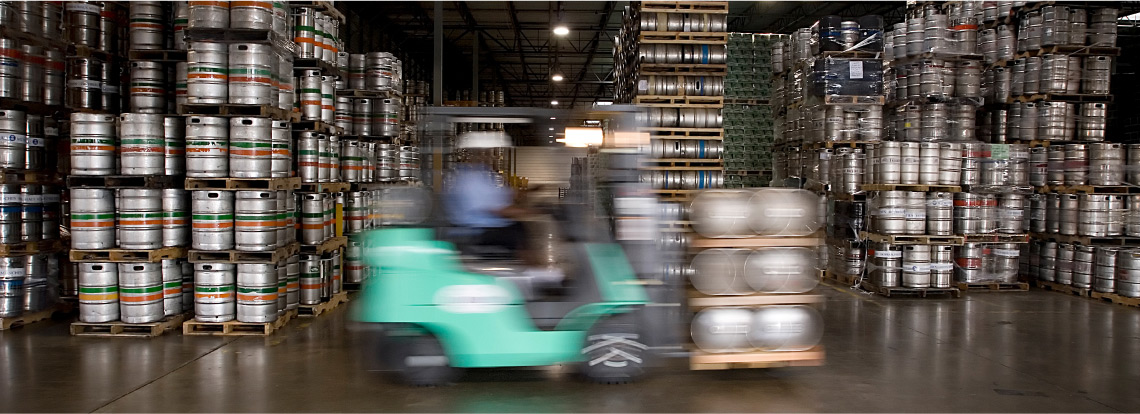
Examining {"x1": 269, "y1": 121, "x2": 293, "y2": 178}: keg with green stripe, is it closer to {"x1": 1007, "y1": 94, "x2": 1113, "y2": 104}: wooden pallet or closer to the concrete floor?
the concrete floor

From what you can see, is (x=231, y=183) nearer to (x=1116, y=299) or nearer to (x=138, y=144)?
(x=138, y=144)

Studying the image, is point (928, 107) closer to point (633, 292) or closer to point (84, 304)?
point (633, 292)

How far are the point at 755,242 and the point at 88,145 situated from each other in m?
5.89

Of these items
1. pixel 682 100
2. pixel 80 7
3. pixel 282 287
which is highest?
pixel 80 7

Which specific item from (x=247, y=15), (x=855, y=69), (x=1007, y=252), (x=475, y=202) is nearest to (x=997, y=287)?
(x=1007, y=252)

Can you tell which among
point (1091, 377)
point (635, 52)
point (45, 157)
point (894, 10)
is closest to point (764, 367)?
point (1091, 377)

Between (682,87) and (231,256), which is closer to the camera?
(231,256)

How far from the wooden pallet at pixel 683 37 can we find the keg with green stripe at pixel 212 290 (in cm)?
550

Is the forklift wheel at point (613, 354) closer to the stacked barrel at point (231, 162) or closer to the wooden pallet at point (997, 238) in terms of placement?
the stacked barrel at point (231, 162)

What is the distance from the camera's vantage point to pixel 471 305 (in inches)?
182

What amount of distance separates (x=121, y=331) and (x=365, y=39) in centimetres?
1335

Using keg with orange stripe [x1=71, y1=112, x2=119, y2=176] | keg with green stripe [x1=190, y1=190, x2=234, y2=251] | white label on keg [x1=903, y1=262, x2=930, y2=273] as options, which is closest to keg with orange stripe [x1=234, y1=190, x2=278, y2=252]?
keg with green stripe [x1=190, y1=190, x2=234, y2=251]

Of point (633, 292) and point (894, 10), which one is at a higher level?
point (894, 10)

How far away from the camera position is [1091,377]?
5406mm
